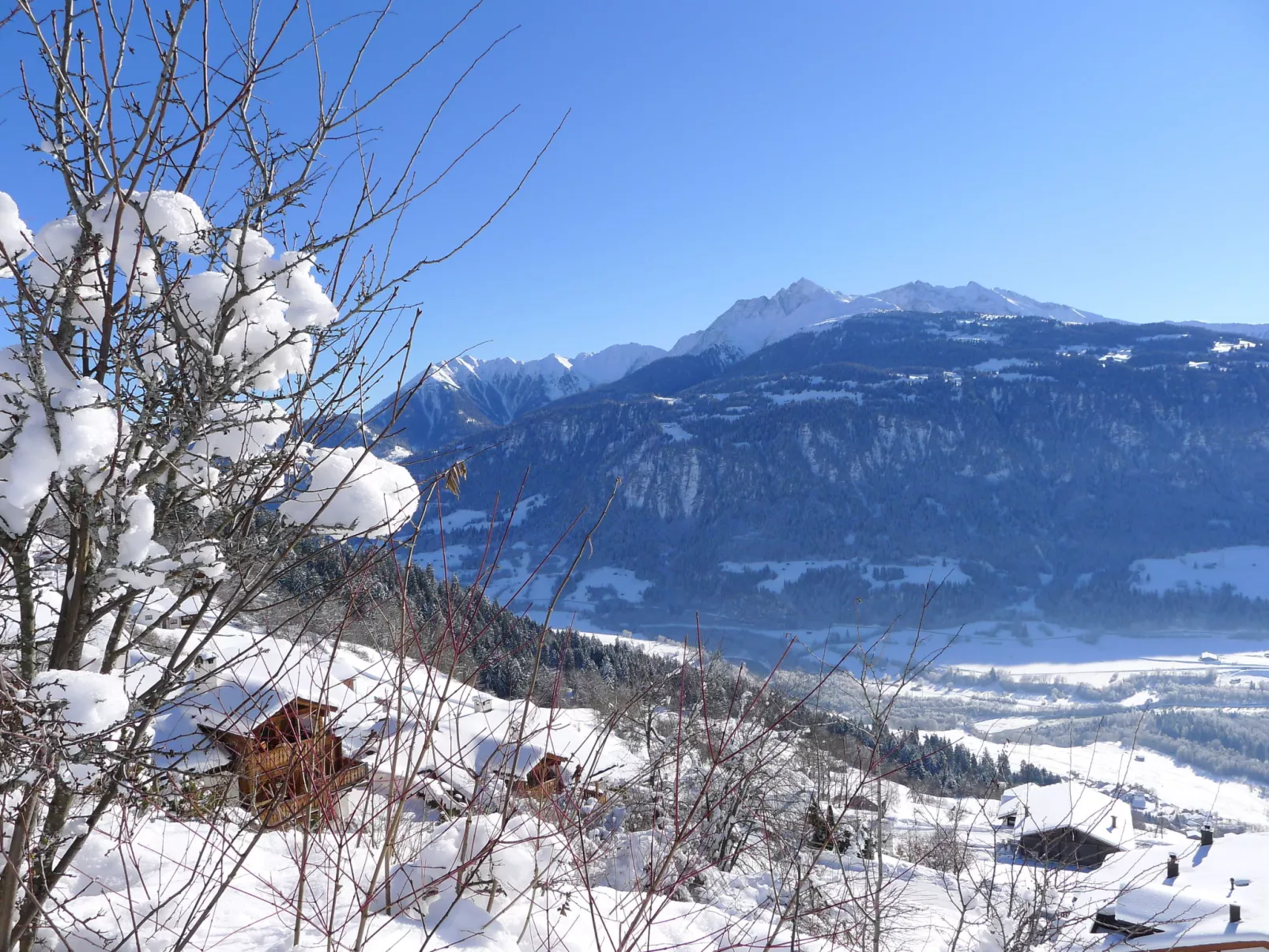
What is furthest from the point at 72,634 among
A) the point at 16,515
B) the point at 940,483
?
the point at 940,483

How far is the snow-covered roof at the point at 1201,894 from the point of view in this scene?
763 centimetres

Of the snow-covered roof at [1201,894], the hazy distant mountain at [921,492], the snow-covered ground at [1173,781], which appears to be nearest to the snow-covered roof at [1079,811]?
the snow-covered roof at [1201,894]

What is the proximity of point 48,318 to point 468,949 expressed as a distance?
2.12 metres

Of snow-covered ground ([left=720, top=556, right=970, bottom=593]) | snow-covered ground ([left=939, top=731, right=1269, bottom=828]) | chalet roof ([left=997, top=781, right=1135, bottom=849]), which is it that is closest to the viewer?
chalet roof ([left=997, top=781, right=1135, bottom=849])

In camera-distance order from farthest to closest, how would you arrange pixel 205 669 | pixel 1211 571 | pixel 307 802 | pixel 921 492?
pixel 921 492
pixel 1211 571
pixel 205 669
pixel 307 802

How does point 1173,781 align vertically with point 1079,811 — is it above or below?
below

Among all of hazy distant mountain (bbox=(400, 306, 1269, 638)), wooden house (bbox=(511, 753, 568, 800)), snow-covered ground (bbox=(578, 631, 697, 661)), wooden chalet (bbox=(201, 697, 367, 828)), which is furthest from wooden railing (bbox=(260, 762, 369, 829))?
hazy distant mountain (bbox=(400, 306, 1269, 638))

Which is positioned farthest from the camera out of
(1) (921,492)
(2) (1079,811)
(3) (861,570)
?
(1) (921,492)

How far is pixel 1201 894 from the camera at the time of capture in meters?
10.3

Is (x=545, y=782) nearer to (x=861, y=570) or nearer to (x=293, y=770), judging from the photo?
(x=293, y=770)

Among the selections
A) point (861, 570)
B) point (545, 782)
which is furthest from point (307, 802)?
point (861, 570)

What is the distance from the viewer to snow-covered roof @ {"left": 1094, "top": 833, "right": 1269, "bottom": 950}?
25.0 feet

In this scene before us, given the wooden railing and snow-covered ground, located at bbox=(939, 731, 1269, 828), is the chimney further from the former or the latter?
snow-covered ground, located at bbox=(939, 731, 1269, 828)

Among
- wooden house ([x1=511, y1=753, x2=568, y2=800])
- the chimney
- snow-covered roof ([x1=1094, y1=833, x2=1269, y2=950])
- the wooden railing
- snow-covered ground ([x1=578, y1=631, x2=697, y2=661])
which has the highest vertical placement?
the chimney
